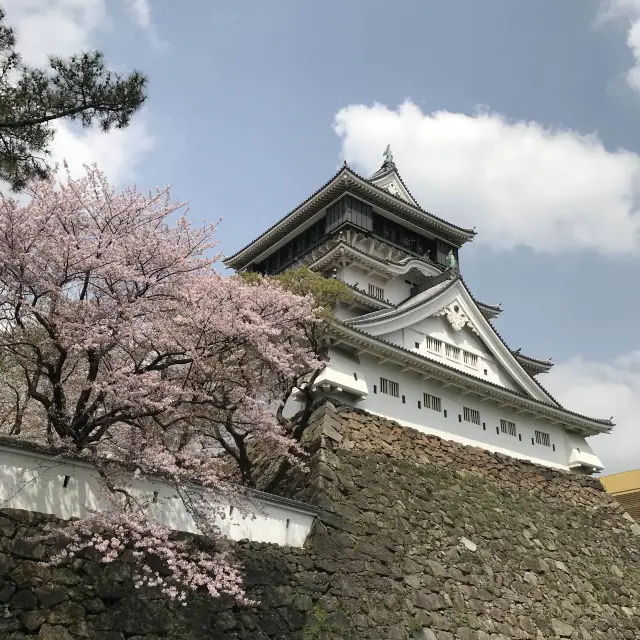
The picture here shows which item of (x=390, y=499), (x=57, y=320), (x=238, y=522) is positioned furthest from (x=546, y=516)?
(x=57, y=320)

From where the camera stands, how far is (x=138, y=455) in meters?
8.41

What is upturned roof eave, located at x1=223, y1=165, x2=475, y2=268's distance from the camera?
20094mm

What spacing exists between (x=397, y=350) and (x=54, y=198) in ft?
27.3

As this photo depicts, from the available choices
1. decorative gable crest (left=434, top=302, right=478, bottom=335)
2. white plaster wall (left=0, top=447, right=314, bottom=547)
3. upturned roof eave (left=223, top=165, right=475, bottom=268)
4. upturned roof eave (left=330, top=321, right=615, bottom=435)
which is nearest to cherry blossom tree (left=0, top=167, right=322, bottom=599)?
white plaster wall (left=0, top=447, right=314, bottom=547)

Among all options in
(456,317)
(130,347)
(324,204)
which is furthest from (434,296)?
(130,347)

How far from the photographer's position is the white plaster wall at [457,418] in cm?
1485

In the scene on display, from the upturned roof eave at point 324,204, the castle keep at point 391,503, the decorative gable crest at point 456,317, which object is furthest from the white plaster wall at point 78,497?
the upturned roof eave at point 324,204

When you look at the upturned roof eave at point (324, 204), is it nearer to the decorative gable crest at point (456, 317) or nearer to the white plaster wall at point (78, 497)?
the decorative gable crest at point (456, 317)

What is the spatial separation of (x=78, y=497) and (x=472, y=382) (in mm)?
10512

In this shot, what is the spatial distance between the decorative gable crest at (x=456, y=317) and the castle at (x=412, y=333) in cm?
3

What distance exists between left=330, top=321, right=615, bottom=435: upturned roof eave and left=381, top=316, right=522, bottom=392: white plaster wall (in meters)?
0.71

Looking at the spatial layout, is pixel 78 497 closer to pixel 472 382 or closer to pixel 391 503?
pixel 391 503

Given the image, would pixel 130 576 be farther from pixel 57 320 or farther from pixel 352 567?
pixel 352 567

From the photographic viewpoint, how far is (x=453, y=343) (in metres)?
17.5
